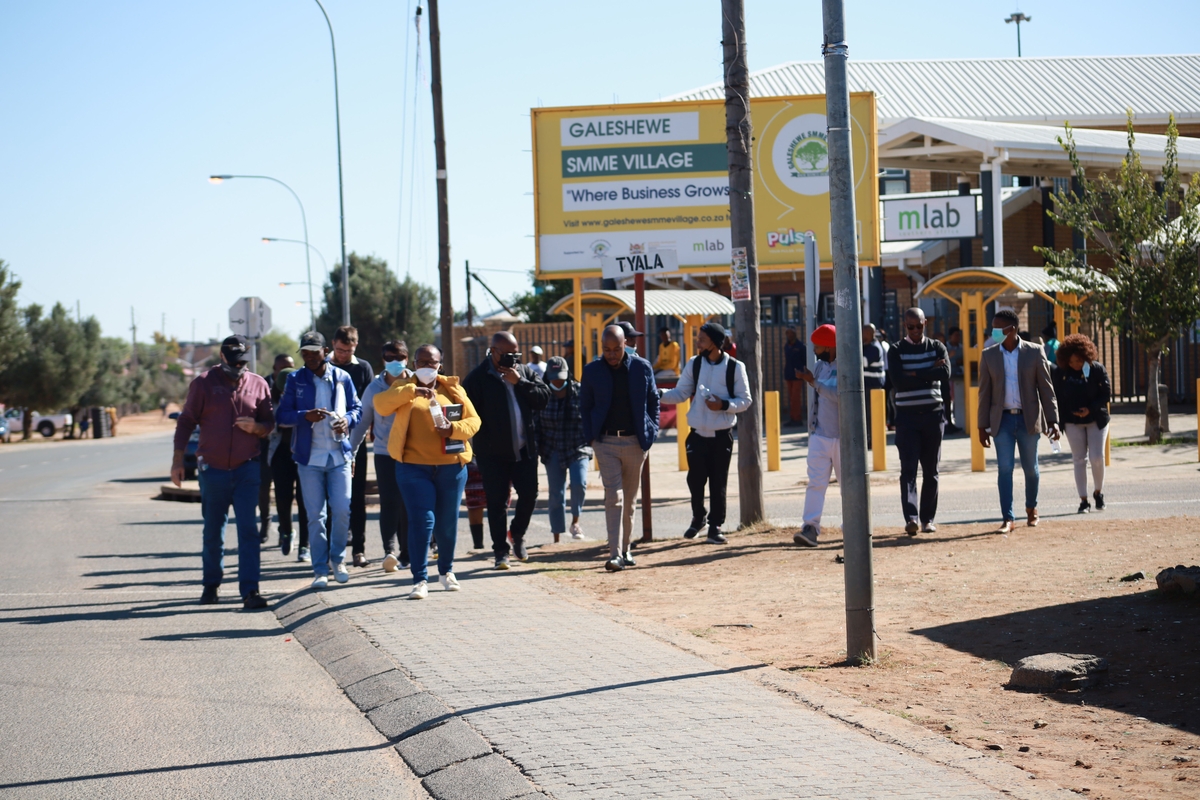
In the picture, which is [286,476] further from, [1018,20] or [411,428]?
[1018,20]

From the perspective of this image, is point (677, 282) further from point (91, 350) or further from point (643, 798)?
point (91, 350)

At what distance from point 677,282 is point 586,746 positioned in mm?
31906

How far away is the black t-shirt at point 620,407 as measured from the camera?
10328 millimetres

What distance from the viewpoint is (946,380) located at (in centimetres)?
1134

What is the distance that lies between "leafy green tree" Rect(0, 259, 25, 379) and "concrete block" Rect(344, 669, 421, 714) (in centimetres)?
5797

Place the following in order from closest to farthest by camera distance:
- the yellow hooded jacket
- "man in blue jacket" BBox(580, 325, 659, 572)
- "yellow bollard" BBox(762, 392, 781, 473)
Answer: the yellow hooded jacket < "man in blue jacket" BBox(580, 325, 659, 572) < "yellow bollard" BBox(762, 392, 781, 473)

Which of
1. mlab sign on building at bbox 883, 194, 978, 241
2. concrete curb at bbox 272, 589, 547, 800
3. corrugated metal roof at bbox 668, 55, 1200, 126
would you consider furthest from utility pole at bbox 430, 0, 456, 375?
corrugated metal roof at bbox 668, 55, 1200, 126

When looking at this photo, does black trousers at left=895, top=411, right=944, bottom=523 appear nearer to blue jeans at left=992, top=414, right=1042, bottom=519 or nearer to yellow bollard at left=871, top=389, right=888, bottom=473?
blue jeans at left=992, top=414, right=1042, bottom=519

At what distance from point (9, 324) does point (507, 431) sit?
55.2 m

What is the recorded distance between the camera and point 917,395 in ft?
37.1

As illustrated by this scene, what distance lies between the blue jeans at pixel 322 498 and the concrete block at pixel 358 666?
8.51ft

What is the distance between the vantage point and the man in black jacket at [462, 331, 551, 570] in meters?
10.6

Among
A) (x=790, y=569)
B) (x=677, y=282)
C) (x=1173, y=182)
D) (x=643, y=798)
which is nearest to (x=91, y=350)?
(x=677, y=282)

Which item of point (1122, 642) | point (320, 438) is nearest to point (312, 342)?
point (320, 438)
